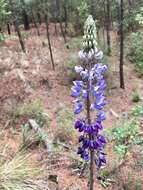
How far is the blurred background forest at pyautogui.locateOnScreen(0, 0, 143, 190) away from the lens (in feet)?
23.5

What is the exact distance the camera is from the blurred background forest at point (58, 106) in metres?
7.16

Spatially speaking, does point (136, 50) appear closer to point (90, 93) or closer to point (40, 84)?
point (40, 84)

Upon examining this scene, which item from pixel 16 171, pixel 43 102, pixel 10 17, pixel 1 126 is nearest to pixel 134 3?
pixel 10 17

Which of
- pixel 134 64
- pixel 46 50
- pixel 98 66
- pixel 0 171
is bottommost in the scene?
pixel 134 64

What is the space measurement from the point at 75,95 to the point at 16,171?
2.14m

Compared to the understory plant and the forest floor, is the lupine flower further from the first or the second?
the forest floor

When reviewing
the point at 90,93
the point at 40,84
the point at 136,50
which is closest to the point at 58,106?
the point at 40,84

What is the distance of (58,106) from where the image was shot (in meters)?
14.1

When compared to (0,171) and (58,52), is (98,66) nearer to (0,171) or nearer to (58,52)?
(0,171)

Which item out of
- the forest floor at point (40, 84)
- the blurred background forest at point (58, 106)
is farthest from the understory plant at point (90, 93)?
the forest floor at point (40, 84)

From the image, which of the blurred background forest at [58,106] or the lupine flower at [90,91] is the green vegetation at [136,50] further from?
the lupine flower at [90,91]

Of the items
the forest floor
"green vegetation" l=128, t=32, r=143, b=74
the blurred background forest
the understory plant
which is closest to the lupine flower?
the understory plant

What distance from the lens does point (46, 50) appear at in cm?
1933

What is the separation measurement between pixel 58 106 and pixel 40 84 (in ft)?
7.07
